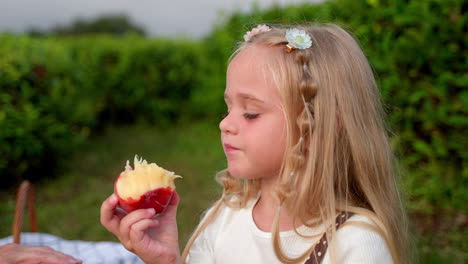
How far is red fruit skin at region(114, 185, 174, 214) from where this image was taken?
5.49 ft

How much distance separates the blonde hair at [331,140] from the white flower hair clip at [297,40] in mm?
18

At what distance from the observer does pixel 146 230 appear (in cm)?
171

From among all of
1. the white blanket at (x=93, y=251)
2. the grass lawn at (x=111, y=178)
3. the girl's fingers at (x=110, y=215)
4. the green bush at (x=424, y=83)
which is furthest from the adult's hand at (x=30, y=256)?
the green bush at (x=424, y=83)

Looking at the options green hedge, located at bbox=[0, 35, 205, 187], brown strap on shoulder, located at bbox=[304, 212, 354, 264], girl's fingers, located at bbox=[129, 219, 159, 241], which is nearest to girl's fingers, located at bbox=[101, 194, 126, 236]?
girl's fingers, located at bbox=[129, 219, 159, 241]

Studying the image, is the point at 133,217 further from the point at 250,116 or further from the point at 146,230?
the point at 250,116

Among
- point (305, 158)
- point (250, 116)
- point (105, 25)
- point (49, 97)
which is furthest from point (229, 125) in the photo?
point (105, 25)

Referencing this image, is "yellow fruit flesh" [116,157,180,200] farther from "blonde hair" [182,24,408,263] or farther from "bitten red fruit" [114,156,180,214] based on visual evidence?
"blonde hair" [182,24,408,263]

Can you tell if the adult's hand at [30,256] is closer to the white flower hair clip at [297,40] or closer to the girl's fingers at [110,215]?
the girl's fingers at [110,215]

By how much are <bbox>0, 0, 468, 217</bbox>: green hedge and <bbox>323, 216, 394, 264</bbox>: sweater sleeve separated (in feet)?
3.40

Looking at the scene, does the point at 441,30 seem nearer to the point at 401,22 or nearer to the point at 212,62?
the point at 401,22

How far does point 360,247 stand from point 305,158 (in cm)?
34

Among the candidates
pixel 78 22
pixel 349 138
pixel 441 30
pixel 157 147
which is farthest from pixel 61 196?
pixel 78 22

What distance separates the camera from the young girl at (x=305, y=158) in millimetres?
1650

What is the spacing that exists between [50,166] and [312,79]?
17.0ft
